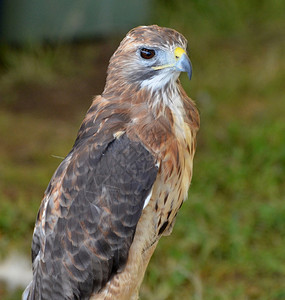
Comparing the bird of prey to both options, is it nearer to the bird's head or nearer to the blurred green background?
the bird's head

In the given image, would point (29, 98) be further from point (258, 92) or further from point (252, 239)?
point (252, 239)

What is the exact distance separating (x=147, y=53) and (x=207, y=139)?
148 inches

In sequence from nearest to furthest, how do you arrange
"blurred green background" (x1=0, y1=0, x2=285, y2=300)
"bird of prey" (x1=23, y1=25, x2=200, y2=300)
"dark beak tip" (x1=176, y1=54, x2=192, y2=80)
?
"dark beak tip" (x1=176, y1=54, x2=192, y2=80) → "bird of prey" (x1=23, y1=25, x2=200, y2=300) → "blurred green background" (x1=0, y1=0, x2=285, y2=300)

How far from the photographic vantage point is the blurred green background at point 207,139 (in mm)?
4895

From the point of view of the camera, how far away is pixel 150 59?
2912 millimetres

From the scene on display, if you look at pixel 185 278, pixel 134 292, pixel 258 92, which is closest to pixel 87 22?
pixel 258 92

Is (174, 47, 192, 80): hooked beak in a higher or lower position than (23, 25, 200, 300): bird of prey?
higher

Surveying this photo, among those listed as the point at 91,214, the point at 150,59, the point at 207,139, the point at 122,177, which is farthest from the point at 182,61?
the point at 207,139

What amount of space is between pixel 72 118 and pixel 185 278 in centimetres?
300

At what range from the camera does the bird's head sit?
2.86 metres

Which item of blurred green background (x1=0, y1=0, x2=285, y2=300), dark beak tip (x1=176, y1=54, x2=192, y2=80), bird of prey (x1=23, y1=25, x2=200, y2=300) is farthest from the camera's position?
blurred green background (x1=0, y1=0, x2=285, y2=300)

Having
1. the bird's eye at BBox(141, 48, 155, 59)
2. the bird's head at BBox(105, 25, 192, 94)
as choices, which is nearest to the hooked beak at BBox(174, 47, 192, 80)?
the bird's head at BBox(105, 25, 192, 94)

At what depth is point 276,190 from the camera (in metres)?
5.89

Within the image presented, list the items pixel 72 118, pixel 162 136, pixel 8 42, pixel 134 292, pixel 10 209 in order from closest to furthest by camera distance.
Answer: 1. pixel 162 136
2. pixel 134 292
3. pixel 10 209
4. pixel 72 118
5. pixel 8 42
